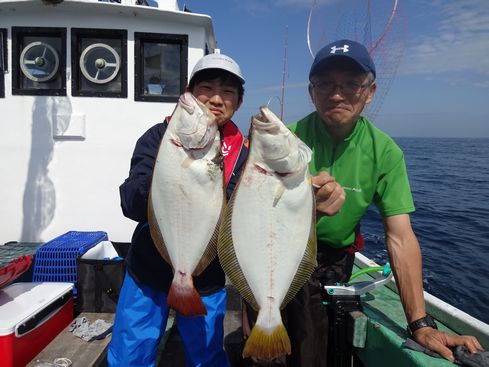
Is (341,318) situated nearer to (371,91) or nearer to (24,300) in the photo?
(371,91)

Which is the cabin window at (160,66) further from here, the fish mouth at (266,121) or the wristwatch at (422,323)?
the wristwatch at (422,323)

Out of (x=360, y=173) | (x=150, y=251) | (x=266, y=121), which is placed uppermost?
(x=266, y=121)

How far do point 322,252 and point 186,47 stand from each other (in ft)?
12.8

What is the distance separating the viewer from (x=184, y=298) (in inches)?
76.7

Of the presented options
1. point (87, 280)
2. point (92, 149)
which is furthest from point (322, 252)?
point (92, 149)

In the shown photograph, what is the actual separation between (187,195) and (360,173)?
1.42 metres

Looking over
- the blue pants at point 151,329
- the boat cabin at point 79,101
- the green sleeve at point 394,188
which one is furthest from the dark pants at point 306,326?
the boat cabin at point 79,101

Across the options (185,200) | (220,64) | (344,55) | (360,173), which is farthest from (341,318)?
(220,64)

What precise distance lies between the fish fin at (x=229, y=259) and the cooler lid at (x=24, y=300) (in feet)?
6.59

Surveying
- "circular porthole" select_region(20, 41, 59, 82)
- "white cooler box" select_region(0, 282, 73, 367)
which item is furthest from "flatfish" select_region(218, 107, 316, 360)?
"circular porthole" select_region(20, 41, 59, 82)

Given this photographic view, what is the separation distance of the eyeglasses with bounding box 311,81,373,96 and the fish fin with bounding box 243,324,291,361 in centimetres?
160

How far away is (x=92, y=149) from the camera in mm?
5453

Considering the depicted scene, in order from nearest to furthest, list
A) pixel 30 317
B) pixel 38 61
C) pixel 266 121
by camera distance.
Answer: pixel 266 121 → pixel 30 317 → pixel 38 61

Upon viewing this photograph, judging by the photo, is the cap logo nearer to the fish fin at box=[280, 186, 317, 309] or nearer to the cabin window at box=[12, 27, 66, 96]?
the fish fin at box=[280, 186, 317, 309]
